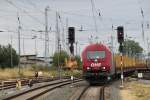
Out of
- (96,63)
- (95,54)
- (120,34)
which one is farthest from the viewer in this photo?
(95,54)

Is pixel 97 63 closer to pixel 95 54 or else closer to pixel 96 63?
pixel 96 63

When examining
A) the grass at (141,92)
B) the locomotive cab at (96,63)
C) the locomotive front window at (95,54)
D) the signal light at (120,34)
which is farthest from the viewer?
the locomotive front window at (95,54)

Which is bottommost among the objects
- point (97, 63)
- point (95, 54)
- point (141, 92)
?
point (141, 92)

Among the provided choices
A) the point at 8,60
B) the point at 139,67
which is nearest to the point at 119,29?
the point at 139,67

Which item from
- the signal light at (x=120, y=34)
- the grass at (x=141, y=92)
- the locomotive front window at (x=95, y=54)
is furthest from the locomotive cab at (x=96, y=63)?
the signal light at (x=120, y=34)

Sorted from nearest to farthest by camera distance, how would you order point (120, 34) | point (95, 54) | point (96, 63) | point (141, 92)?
point (141, 92) < point (120, 34) < point (96, 63) < point (95, 54)

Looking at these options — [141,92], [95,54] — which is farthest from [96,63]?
[141,92]

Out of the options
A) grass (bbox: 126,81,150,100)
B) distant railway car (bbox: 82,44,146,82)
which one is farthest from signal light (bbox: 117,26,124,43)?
distant railway car (bbox: 82,44,146,82)

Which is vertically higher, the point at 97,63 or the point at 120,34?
the point at 120,34

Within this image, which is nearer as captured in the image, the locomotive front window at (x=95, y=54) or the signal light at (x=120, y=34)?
→ the signal light at (x=120, y=34)

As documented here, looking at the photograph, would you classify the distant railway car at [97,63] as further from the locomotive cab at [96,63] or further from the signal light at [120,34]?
the signal light at [120,34]

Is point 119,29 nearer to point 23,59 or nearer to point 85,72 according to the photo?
point 85,72

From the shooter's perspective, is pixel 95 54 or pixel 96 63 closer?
pixel 96 63

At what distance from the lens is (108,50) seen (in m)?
45.6
